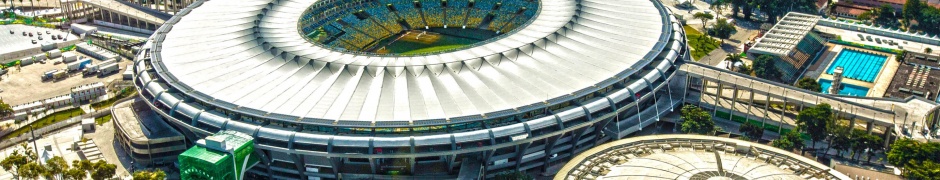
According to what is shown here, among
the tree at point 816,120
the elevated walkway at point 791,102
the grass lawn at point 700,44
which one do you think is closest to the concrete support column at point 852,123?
the elevated walkway at point 791,102

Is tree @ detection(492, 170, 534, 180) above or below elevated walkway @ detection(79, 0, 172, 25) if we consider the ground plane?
below

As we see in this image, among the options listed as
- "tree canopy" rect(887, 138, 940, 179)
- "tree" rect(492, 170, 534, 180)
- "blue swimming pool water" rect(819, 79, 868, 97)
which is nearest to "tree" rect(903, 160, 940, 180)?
"tree canopy" rect(887, 138, 940, 179)

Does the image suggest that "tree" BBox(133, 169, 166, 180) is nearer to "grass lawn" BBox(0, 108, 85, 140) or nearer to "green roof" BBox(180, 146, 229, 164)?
"green roof" BBox(180, 146, 229, 164)

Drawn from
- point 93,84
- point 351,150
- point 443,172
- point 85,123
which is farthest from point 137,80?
point 443,172

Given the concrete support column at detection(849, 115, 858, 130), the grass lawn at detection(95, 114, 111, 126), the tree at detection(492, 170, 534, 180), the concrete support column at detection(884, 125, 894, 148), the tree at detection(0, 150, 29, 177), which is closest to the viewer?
the tree at detection(492, 170, 534, 180)

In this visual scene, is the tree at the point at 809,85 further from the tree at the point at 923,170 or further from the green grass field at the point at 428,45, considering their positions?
the green grass field at the point at 428,45

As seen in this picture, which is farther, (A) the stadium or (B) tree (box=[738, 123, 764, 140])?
(B) tree (box=[738, 123, 764, 140])

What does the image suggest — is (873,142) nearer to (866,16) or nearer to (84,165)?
(866,16)
